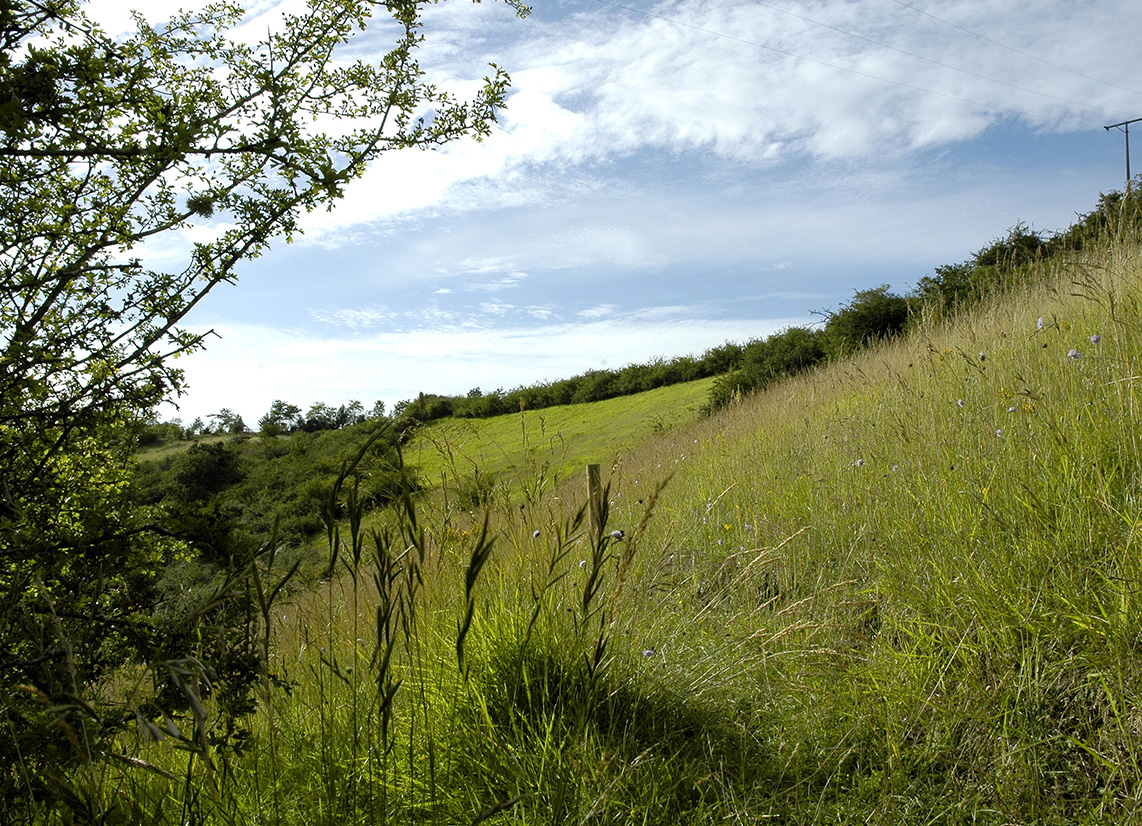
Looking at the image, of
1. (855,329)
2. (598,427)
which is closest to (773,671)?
(855,329)

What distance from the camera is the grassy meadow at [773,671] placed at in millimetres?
1843

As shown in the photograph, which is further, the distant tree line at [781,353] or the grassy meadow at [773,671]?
the distant tree line at [781,353]

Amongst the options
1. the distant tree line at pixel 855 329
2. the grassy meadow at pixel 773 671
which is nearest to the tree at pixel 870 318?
the distant tree line at pixel 855 329

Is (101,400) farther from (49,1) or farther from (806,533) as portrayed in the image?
(806,533)

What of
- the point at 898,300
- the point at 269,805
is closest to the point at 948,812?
the point at 269,805

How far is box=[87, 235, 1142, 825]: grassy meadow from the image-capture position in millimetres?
1843

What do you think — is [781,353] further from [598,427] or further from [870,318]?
[598,427]

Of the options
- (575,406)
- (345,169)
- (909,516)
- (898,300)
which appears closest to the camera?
(345,169)

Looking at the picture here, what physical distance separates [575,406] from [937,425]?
1576cm

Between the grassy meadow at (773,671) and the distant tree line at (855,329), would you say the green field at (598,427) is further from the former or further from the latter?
the grassy meadow at (773,671)

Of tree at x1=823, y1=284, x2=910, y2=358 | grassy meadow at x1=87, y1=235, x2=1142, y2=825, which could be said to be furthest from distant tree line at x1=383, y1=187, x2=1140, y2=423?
grassy meadow at x1=87, y1=235, x2=1142, y2=825

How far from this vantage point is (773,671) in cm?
280

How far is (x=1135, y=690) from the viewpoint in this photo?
2.12 meters

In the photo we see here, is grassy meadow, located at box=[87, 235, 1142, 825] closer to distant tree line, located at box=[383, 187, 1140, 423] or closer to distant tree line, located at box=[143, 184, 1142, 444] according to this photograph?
distant tree line, located at box=[143, 184, 1142, 444]
